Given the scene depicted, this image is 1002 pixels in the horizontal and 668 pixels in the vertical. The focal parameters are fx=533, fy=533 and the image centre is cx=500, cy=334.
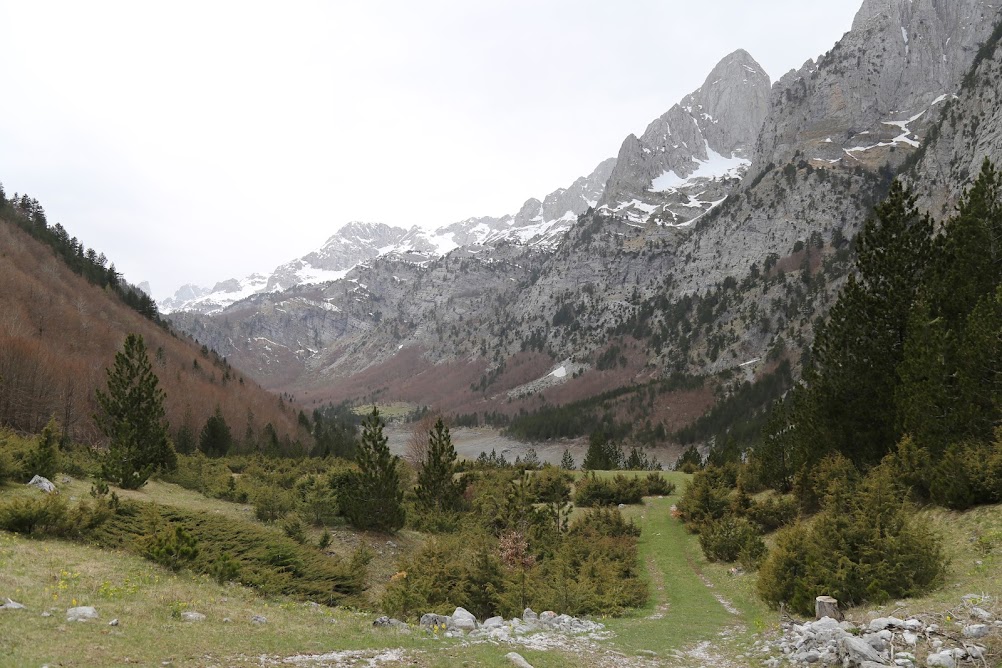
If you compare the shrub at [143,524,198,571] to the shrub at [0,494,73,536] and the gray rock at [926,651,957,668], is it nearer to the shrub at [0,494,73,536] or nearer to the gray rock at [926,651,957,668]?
the shrub at [0,494,73,536]

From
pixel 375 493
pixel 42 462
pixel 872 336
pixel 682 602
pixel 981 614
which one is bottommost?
pixel 682 602

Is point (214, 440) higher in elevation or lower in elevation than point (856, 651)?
lower

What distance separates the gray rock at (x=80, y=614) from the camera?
8.74 metres

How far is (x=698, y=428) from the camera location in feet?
415

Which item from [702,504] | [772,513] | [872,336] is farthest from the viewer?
[702,504]

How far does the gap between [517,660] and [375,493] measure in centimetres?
1786

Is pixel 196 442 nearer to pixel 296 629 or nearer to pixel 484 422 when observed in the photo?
pixel 296 629

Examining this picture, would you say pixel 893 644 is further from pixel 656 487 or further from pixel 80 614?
pixel 656 487

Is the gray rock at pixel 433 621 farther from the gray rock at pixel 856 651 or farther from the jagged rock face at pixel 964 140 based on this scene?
the jagged rock face at pixel 964 140

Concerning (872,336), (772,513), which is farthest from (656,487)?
(872,336)

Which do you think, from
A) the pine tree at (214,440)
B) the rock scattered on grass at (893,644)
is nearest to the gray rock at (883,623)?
the rock scattered on grass at (893,644)

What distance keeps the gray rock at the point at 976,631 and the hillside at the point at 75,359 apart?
46003 millimetres

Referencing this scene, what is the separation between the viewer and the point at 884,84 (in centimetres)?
18738

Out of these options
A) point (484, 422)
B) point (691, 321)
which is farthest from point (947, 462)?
point (484, 422)
